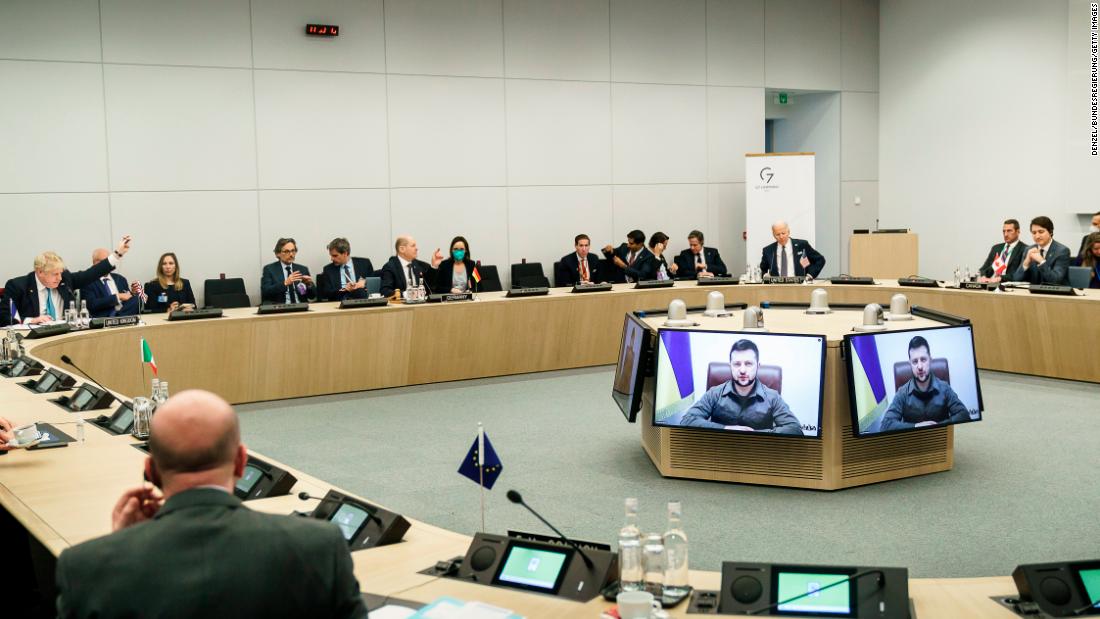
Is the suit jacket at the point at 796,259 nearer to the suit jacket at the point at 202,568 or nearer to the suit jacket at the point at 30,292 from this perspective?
the suit jacket at the point at 30,292

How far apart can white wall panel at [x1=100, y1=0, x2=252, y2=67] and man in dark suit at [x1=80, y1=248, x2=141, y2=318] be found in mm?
2097

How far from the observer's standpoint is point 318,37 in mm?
11070

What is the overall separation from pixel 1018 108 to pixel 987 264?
10.6ft

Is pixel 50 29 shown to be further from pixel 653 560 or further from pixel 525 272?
pixel 653 560

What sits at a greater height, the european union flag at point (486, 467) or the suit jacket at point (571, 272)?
the suit jacket at point (571, 272)

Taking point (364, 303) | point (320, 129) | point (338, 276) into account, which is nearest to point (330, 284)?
point (338, 276)

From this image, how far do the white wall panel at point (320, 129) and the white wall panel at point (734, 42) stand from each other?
4632 mm

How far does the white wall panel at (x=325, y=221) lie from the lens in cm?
1090

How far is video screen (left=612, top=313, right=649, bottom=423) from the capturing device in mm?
5930

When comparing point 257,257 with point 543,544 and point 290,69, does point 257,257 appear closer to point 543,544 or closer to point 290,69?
point 290,69

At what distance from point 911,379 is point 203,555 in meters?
4.63

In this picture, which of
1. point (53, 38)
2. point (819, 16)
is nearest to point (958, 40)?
point (819, 16)

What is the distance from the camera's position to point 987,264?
1041 centimetres

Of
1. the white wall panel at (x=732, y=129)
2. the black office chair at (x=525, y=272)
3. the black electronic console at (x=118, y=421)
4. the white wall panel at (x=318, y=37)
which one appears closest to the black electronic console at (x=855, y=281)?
the black office chair at (x=525, y=272)
